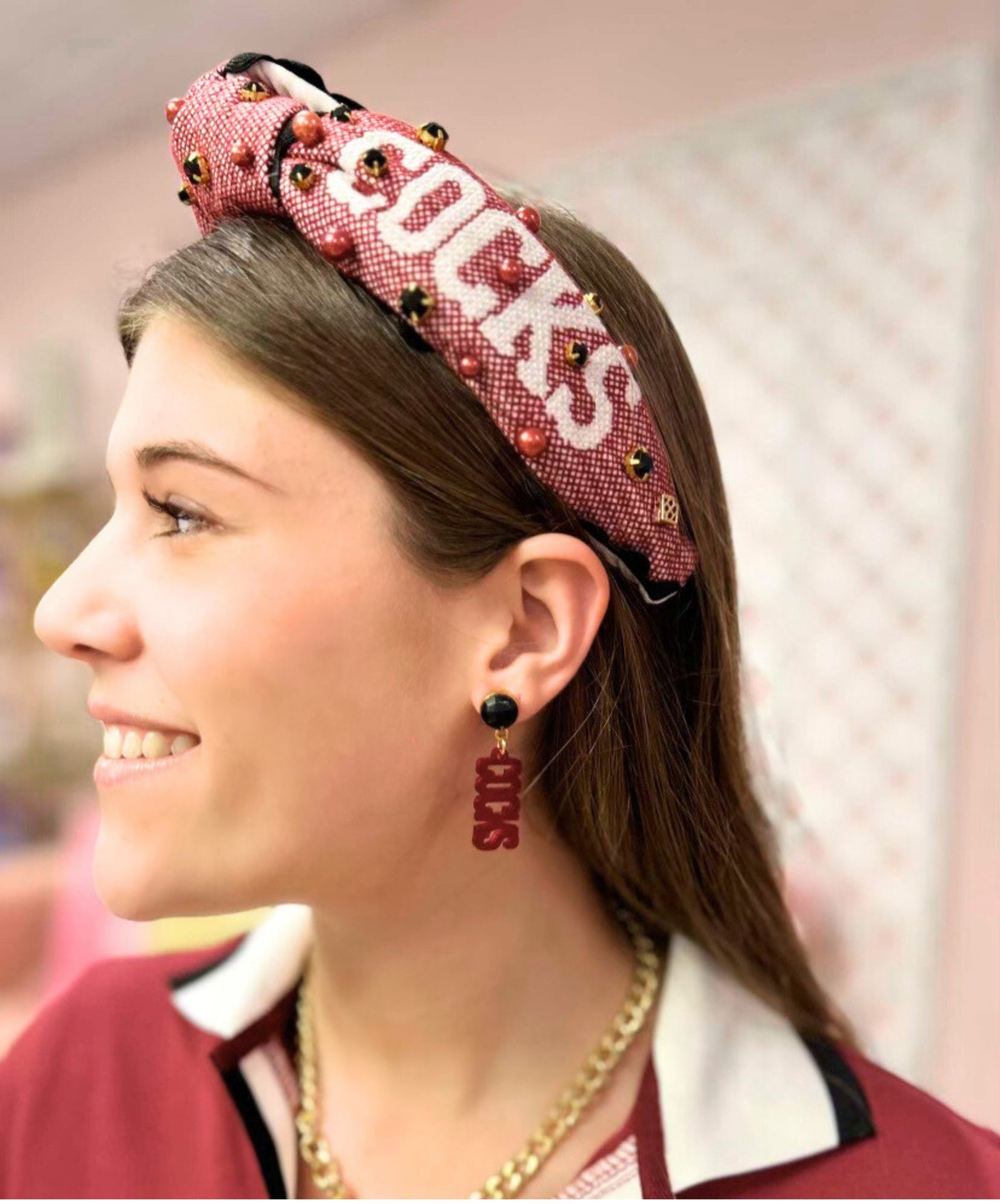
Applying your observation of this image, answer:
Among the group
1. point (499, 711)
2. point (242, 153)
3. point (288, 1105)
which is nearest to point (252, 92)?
point (242, 153)

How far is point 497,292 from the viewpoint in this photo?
782mm

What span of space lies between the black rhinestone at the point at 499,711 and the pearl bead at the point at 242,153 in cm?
45

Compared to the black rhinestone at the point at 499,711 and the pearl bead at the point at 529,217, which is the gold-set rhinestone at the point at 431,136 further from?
the black rhinestone at the point at 499,711

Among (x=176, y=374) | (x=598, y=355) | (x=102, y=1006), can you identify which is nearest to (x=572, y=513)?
(x=598, y=355)

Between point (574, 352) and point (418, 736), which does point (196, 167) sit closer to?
point (574, 352)

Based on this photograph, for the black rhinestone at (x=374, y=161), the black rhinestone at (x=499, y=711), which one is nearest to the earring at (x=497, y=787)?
the black rhinestone at (x=499, y=711)

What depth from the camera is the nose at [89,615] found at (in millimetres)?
819

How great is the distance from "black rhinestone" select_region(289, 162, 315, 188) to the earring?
1.33 feet

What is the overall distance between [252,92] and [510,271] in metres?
0.25

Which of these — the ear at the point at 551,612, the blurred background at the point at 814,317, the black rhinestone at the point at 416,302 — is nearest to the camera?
the black rhinestone at the point at 416,302

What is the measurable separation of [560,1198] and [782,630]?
1342mm

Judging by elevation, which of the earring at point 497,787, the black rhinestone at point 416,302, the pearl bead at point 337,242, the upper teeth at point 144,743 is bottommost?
the earring at point 497,787

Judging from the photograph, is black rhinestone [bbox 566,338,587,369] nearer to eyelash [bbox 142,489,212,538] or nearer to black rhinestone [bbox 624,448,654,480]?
black rhinestone [bbox 624,448,654,480]

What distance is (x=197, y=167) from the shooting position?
0.86 metres
